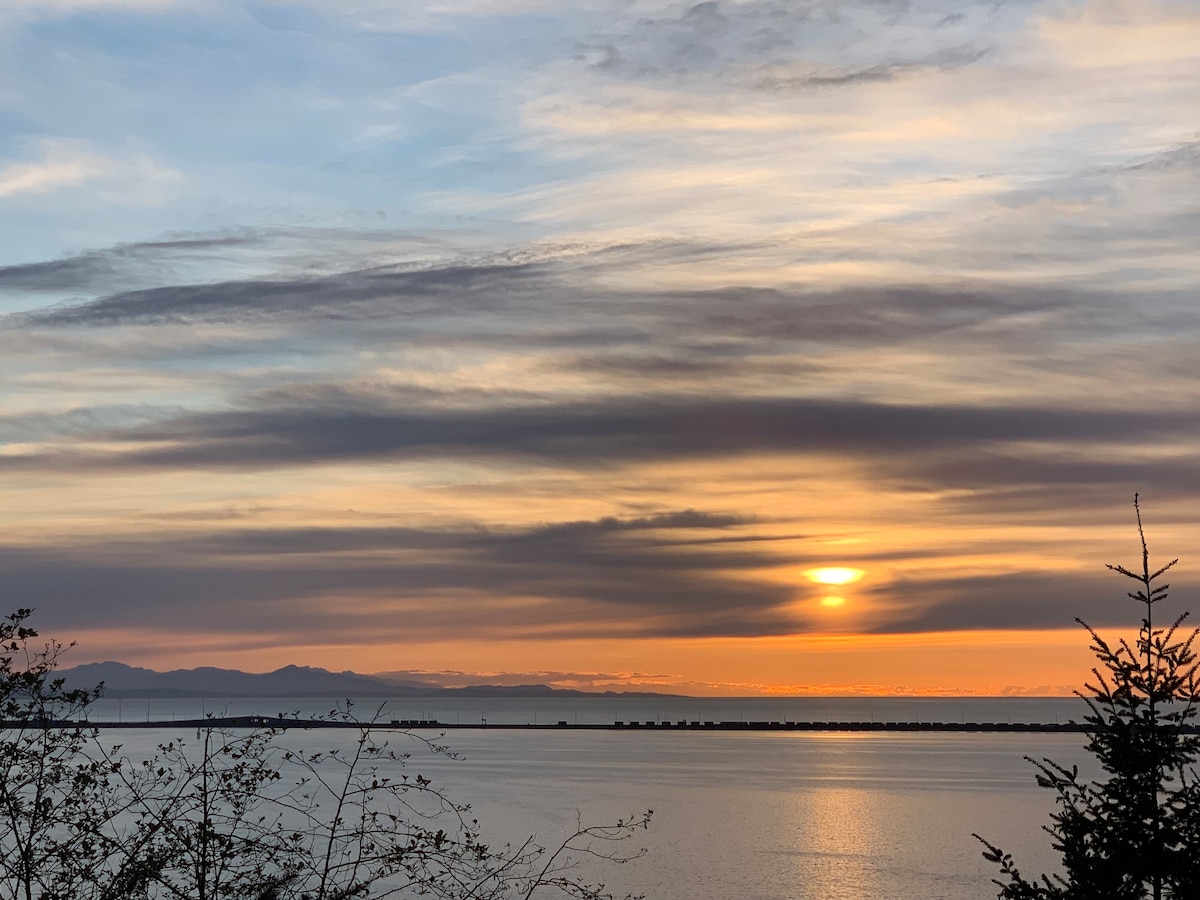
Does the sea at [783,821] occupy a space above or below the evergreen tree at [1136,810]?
below

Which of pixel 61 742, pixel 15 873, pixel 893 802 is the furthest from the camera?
pixel 893 802

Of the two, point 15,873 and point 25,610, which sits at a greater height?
point 25,610

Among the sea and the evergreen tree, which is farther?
the sea

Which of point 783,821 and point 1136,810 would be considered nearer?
point 1136,810

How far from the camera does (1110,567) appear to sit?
1571 cm

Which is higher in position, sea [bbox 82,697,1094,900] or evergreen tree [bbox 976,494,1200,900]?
evergreen tree [bbox 976,494,1200,900]

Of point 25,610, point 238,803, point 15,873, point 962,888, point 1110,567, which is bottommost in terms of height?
point 962,888

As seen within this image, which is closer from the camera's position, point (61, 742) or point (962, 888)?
point (61, 742)

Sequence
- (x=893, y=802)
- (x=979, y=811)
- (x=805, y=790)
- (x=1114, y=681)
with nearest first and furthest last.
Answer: (x=1114, y=681) → (x=979, y=811) → (x=893, y=802) → (x=805, y=790)

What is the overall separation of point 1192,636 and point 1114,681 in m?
1.04

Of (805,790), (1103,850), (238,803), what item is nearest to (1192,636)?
(1103,850)

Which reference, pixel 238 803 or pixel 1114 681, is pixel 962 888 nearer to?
pixel 1114 681

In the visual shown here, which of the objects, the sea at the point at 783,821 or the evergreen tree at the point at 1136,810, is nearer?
the evergreen tree at the point at 1136,810

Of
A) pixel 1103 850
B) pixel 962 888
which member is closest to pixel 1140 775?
pixel 1103 850
